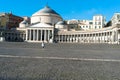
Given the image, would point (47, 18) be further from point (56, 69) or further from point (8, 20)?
point (56, 69)

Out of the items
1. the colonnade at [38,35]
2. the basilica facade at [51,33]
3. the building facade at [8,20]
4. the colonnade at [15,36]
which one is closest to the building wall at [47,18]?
the basilica facade at [51,33]

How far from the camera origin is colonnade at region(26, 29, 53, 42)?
11094 centimetres

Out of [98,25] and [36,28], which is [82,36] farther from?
[98,25]

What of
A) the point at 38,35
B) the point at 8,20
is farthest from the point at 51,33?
the point at 8,20

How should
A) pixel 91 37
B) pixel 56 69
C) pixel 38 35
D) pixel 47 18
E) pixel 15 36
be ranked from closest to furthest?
pixel 56 69
pixel 91 37
pixel 38 35
pixel 15 36
pixel 47 18

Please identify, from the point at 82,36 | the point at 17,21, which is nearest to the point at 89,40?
the point at 82,36

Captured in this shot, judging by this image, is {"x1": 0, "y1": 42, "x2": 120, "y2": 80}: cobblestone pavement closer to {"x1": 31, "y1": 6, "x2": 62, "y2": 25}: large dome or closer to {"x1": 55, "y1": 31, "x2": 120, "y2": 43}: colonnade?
{"x1": 55, "y1": 31, "x2": 120, "y2": 43}: colonnade

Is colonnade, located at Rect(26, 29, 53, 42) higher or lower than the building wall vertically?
lower

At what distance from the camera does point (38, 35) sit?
111875mm

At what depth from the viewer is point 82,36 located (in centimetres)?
10556

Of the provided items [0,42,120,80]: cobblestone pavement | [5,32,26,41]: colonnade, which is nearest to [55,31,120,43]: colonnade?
[5,32,26,41]: colonnade

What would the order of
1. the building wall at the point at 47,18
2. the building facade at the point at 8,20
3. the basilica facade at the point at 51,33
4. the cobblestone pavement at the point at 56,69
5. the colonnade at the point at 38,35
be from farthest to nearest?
the building wall at the point at 47,18 < the building facade at the point at 8,20 < the colonnade at the point at 38,35 < the basilica facade at the point at 51,33 < the cobblestone pavement at the point at 56,69

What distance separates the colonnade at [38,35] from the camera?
4368 inches

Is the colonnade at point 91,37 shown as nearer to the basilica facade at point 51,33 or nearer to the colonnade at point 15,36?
the basilica facade at point 51,33
